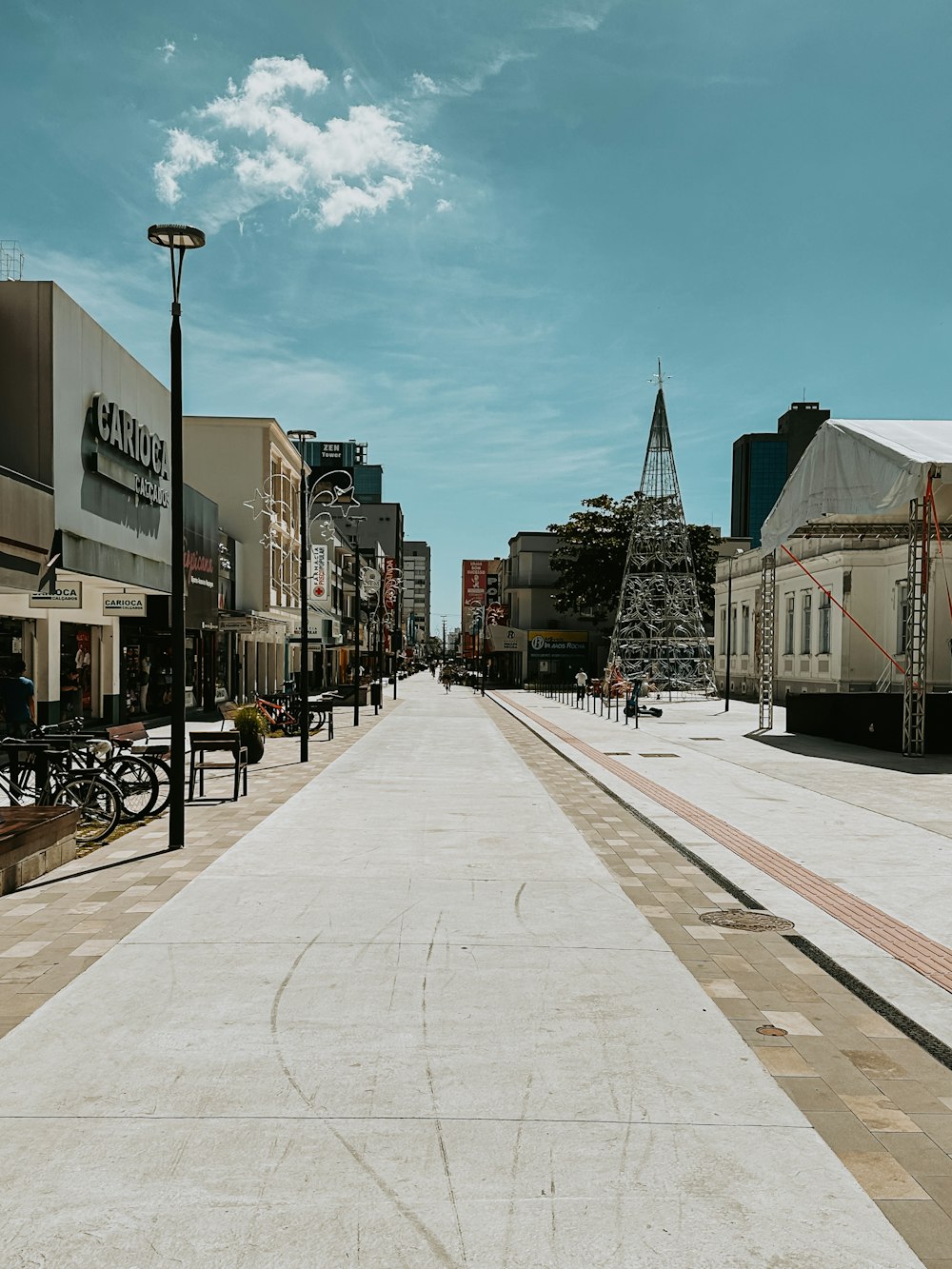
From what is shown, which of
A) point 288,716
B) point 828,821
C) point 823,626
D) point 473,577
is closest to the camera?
point 828,821

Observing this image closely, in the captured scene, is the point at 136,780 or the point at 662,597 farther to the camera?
the point at 662,597

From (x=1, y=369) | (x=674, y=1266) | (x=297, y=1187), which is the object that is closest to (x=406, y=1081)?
(x=297, y=1187)

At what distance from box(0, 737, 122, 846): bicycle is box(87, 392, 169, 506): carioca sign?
491 inches

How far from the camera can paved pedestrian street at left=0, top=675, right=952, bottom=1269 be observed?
141 inches

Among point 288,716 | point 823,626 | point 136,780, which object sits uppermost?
point 823,626

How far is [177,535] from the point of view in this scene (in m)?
10.9

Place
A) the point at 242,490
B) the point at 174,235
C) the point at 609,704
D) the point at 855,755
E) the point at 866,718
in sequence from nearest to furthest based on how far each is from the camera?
the point at 174,235 → the point at 855,755 → the point at 866,718 → the point at 609,704 → the point at 242,490

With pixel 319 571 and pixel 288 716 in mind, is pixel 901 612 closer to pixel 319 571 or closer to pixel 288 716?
pixel 319 571

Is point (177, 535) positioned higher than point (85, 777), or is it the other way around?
point (177, 535)

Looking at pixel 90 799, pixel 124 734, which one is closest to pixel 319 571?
pixel 124 734

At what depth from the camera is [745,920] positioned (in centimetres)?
793

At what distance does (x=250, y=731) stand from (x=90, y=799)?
769cm

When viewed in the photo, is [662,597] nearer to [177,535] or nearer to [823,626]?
[823,626]

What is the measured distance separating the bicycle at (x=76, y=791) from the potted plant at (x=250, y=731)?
7.40 m
